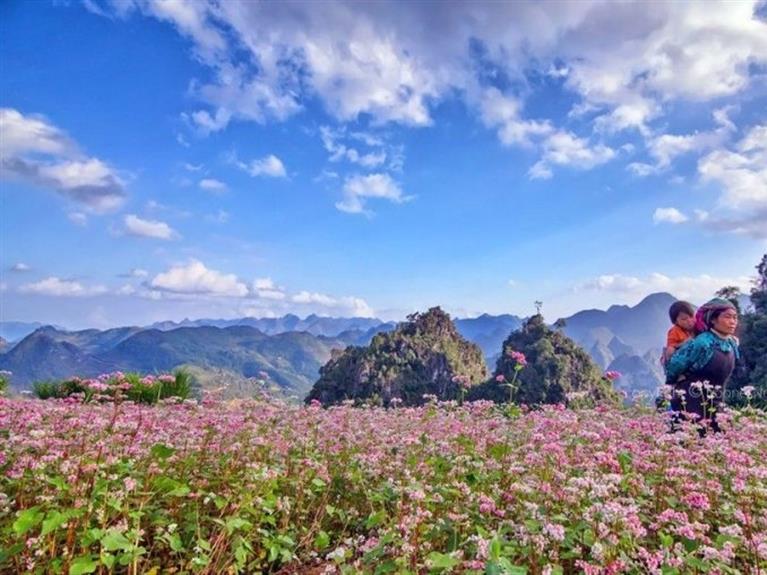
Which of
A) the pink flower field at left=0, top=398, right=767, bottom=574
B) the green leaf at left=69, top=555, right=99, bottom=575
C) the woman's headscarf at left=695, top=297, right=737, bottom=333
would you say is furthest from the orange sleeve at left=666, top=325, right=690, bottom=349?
the green leaf at left=69, top=555, right=99, bottom=575

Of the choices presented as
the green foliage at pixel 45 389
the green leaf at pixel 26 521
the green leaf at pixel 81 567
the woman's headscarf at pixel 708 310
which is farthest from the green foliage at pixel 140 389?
the woman's headscarf at pixel 708 310

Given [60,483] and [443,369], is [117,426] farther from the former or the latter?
[443,369]

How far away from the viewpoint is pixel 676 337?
30.6 feet

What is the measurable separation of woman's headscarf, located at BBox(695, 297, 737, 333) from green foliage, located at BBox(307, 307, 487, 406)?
50.4 m

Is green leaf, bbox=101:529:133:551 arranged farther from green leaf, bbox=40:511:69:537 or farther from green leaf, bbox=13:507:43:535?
green leaf, bbox=13:507:43:535

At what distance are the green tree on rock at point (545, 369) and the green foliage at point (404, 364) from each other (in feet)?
23.3

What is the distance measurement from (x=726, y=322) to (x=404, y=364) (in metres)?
62.5

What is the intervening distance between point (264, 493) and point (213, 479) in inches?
30.4

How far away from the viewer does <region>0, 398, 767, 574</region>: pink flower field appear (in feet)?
12.2

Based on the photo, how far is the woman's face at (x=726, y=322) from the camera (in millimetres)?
8266

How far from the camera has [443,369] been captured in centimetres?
7088

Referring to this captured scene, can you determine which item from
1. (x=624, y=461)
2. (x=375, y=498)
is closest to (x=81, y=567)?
(x=375, y=498)

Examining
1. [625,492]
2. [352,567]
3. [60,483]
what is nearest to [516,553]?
[352,567]

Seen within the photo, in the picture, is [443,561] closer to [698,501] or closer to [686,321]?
[698,501]
